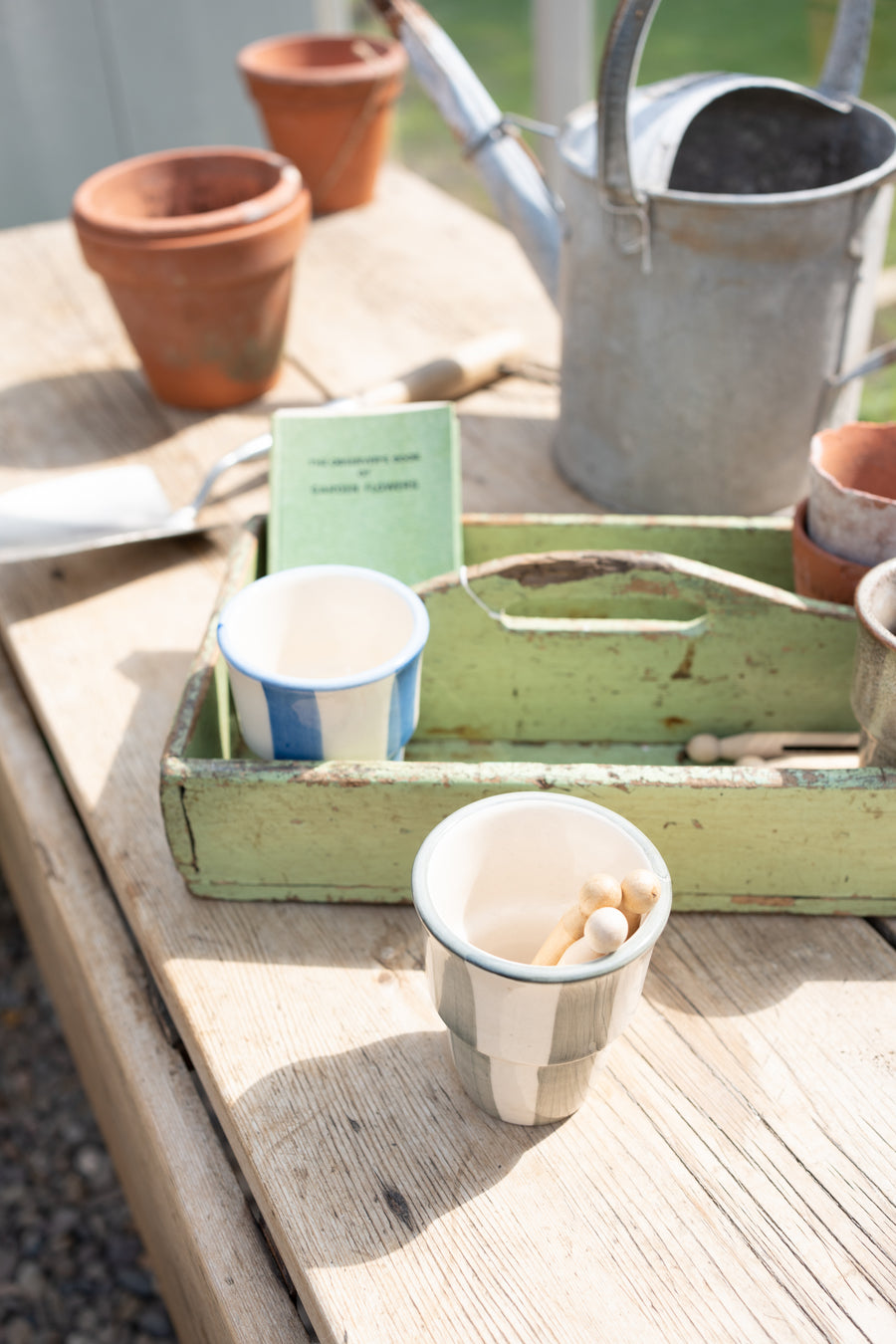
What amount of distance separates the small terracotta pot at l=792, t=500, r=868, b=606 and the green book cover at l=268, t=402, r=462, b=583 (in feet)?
0.76

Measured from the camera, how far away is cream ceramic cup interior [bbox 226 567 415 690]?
638 millimetres

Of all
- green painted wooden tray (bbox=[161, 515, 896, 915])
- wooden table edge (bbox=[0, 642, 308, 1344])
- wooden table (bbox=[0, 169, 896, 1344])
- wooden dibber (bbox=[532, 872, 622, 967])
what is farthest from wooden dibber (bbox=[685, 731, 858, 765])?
wooden table edge (bbox=[0, 642, 308, 1344])

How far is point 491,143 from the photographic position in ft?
3.52

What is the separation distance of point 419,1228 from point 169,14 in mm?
2584

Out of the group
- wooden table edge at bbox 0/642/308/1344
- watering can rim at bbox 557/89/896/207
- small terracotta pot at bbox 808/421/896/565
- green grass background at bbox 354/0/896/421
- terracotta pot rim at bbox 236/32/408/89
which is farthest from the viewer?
green grass background at bbox 354/0/896/421

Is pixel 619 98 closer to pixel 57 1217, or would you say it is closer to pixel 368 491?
pixel 368 491

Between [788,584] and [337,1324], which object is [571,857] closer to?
[337,1324]

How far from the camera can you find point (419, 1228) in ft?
1.60

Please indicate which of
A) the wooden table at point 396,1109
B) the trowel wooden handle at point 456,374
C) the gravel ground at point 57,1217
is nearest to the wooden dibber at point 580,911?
the wooden table at point 396,1109

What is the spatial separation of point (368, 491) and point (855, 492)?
1.13 feet

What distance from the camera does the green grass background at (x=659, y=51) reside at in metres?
3.65

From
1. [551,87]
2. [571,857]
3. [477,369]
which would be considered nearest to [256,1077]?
[571,857]

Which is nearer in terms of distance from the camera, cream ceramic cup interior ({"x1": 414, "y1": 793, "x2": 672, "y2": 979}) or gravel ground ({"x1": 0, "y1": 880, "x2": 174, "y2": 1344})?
cream ceramic cup interior ({"x1": 414, "y1": 793, "x2": 672, "y2": 979})

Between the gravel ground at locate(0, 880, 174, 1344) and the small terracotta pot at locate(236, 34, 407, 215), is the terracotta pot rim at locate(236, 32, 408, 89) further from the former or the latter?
the gravel ground at locate(0, 880, 174, 1344)
